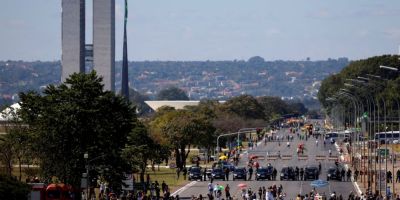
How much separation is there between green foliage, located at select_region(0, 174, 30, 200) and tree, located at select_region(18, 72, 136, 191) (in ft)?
47.3

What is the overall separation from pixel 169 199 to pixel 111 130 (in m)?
11.1

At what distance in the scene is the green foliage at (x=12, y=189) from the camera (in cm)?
6025

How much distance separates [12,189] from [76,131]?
1904cm

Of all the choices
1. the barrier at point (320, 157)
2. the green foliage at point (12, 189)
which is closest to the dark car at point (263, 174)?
the barrier at point (320, 157)

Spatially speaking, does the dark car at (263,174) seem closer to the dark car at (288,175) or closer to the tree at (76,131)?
the dark car at (288,175)

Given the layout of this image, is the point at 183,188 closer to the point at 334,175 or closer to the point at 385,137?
the point at 334,175

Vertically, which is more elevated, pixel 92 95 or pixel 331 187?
pixel 92 95

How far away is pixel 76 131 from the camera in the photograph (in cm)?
8025

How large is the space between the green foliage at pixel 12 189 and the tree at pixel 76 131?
14.4m

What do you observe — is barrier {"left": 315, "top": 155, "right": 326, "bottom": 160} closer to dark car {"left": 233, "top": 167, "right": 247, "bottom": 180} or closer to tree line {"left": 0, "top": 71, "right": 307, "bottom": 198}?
dark car {"left": 233, "top": 167, "right": 247, "bottom": 180}

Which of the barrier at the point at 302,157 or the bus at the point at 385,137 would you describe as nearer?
the bus at the point at 385,137

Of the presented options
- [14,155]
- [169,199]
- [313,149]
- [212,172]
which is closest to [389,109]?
[313,149]

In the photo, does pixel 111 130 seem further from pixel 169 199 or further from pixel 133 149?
pixel 169 199

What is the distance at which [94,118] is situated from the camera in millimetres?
81312
